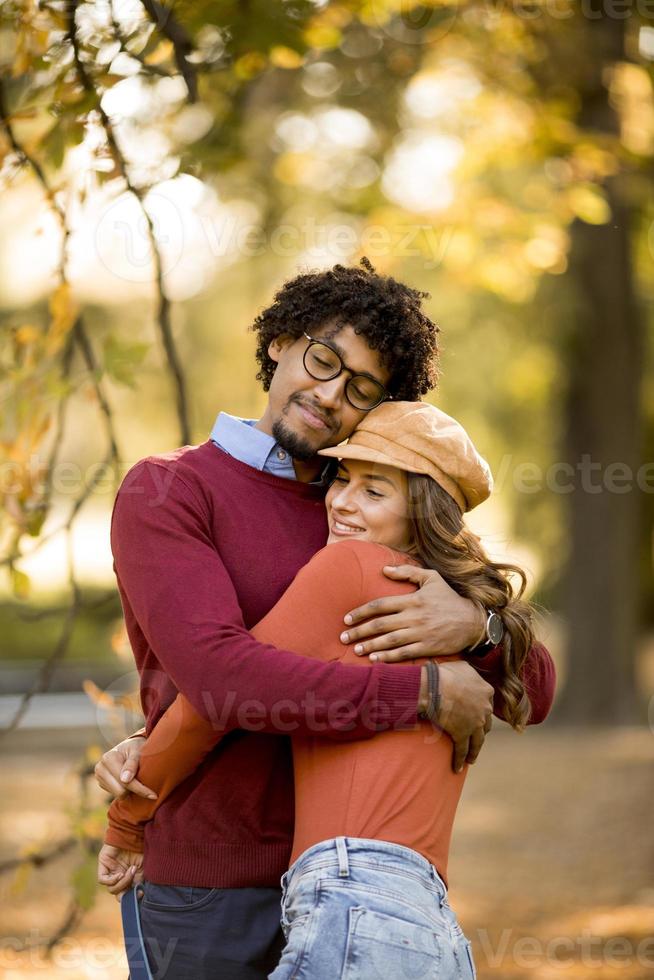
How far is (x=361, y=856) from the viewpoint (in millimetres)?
2068

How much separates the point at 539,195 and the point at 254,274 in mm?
4598

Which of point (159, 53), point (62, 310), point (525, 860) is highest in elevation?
point (159, 53)

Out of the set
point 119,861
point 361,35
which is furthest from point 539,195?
point 119,861

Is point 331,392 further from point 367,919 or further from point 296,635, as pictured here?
point 367,919

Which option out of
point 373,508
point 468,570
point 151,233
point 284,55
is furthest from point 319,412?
point 284,55

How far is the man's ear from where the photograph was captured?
275 centimetres

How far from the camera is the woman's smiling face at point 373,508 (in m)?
2.42

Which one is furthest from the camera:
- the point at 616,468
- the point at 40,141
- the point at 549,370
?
the point at 549,370

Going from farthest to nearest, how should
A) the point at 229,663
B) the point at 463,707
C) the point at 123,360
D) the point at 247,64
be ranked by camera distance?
the point at 247,64
the point at 123,360
the point at 463,707
the point at 229,663

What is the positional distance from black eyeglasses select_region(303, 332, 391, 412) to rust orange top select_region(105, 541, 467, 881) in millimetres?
414

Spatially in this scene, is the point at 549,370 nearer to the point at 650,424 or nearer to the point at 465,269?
the point at 650,424

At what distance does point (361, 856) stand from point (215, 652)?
0.46 metres

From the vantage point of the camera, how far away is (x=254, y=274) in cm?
1316

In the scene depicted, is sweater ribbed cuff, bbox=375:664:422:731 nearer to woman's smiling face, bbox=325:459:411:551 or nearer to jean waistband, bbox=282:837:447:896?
jean waistband, bbox=282:837:447:896
